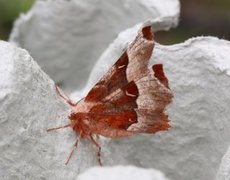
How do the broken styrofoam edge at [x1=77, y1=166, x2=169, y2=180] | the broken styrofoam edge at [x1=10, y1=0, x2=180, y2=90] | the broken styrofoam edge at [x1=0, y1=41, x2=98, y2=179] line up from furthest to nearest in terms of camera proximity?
the broken styrofoam edge at [x1=10, y1=0, x2=180, y2=90], the broken styrofoam edge at [x1=0, y1=41, x2=98, y2=179], the broken styrofoam edge at [x1=77, y1=166, x2=169, y2=180]

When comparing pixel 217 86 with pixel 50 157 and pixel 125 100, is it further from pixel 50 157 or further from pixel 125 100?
pixel 50 157

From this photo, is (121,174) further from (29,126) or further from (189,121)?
(189,121)

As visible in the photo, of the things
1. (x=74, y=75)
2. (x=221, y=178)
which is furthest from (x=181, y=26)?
(x=221, y=178)

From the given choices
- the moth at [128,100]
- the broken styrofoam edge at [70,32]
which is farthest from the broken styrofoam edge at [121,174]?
the broken styrofoam edge at [70,32]

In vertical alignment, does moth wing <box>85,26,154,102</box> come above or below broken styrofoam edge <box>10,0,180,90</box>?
above

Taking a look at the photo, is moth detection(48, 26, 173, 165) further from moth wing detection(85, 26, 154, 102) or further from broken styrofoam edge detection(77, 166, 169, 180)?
broken styrofoam edge detection(77, 166, 169, 180)

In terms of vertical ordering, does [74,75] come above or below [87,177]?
below

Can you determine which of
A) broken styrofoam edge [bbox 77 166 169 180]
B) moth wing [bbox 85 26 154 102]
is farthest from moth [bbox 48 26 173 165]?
broken styrofoam edge [bbox 77 166 169 180]

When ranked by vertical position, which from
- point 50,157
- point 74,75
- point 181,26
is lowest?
point 181,26
